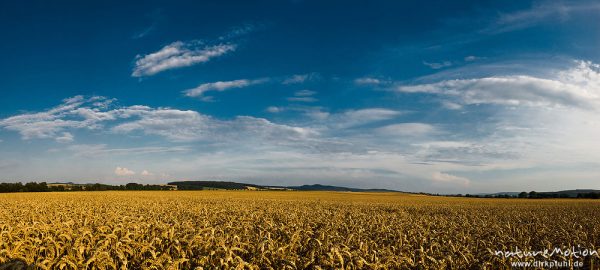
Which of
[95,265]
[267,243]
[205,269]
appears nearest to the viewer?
[205,269]

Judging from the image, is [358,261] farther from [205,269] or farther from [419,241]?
[419,241]

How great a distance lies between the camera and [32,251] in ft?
24.6

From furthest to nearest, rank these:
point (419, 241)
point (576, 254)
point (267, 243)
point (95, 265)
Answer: point (419, 241) → point (576, 254) → point (267, 243) → point (95, 265)

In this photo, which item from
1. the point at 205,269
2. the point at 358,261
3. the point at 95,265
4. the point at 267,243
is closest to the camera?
the point at 358,261

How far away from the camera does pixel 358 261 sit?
557 centimetres

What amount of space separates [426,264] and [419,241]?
9.66ft

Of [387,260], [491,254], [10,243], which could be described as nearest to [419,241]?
[491,254]

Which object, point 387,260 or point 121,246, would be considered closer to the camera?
Result: point 387,260

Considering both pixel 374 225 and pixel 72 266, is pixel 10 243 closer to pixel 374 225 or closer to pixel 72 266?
Answer: pixel 72 266

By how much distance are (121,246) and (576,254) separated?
30.8 ft

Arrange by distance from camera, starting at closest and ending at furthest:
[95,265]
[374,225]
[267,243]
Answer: [95,265] < [267,243] < [374,225]

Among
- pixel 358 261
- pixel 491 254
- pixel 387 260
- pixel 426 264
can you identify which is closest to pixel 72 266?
pixel 358 261

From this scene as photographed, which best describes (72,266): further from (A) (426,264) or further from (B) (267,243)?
(A) (426,264)

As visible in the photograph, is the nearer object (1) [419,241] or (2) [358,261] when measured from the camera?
(2) [358,261]
